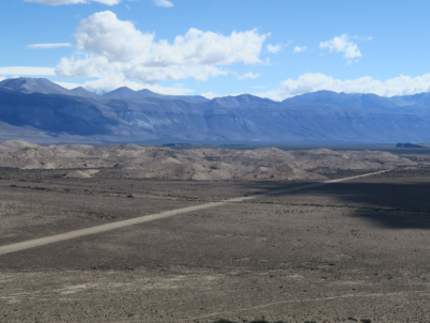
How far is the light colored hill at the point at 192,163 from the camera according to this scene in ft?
299

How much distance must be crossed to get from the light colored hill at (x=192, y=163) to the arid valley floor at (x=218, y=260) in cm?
2972

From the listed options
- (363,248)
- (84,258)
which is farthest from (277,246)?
(84,258)

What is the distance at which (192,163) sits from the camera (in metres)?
99.1

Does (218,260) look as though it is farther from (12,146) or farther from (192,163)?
(12,146)

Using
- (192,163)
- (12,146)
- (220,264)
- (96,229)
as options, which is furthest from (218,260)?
(12,146)

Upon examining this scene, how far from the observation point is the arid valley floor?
19.6 metres

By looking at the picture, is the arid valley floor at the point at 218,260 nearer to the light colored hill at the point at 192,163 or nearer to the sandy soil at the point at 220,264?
the sandy soil at the point at 220,264

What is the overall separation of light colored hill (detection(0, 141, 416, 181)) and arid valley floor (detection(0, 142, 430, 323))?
29.7 meters

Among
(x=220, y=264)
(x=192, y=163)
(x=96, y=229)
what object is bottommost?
(x=220, y=264)

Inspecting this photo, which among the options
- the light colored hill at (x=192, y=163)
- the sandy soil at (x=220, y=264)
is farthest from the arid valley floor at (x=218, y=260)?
the light colored hill at (x=192, y=163)

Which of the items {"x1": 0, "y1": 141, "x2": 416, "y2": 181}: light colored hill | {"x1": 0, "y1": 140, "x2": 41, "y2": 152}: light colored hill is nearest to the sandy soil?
{"x1": 0, "y1": 141, "x2": 416, "y2": 181}: light colored hill

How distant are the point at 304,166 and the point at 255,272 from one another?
324 feet

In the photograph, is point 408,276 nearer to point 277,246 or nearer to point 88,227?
point 277,246

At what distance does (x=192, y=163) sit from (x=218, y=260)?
7162cm
